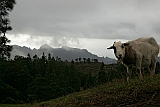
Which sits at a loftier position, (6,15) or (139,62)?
(6,15)

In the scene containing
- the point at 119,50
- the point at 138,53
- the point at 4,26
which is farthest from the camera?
the point at 4,26

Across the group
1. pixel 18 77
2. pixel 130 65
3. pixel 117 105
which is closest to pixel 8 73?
pixel 18 77

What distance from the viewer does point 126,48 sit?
39.3 feet

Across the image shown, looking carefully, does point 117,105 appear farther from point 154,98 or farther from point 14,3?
point 14,3

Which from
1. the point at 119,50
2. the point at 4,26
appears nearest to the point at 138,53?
the point at 119,50

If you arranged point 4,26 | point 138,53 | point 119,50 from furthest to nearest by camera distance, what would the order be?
1. point 4,26
2. point 138,53
3. point 119,50

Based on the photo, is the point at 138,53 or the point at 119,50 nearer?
the point at 119,50

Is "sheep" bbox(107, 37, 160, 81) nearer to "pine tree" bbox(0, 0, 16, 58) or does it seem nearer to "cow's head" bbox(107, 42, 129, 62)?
"cow's head" bbox(107, 42, 129, 62)

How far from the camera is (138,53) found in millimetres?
12188

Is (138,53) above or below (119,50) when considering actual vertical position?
below

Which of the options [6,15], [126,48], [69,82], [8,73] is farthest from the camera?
[69,82]

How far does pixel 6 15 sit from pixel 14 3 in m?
1.66

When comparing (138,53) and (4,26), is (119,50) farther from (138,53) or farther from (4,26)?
(4,26)

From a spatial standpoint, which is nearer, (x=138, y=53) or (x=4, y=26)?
(x=138, y=53)
